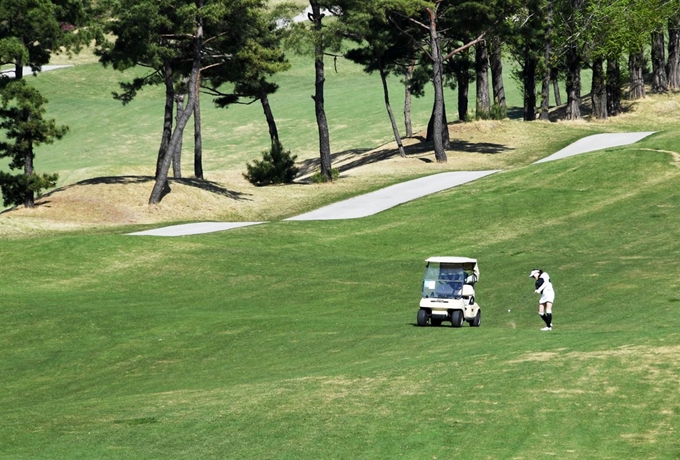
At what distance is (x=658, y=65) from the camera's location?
317ft

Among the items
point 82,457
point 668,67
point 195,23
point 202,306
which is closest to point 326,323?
point 202,306

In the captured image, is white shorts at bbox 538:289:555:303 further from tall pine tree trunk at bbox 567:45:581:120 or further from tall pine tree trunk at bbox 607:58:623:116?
tall pine tree trunk at bbox 607:58:623:116

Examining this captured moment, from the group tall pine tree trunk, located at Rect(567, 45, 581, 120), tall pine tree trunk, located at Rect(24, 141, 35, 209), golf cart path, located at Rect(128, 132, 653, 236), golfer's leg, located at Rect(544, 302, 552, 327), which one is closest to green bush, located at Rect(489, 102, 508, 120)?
tall pine tree trunk, located at Rect(567, 45, 581, 120)

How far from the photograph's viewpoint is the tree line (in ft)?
188

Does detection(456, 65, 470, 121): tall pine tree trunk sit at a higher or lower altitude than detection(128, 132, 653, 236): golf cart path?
higher

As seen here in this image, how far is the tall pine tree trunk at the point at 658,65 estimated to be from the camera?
96750mm

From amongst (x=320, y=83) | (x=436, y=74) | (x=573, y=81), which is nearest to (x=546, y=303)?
(x=320, y=83)

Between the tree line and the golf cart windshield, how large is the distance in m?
31.7

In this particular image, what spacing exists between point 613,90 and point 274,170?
3421 cm

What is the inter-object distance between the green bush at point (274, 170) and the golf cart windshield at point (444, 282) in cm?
4599

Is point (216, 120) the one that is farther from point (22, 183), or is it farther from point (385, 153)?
point (22, 183)

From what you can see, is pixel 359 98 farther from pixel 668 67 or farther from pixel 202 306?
pixel 202 306

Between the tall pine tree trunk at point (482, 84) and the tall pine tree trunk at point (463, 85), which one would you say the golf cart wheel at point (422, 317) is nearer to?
the tall pine tree trunk at point (482, 84)

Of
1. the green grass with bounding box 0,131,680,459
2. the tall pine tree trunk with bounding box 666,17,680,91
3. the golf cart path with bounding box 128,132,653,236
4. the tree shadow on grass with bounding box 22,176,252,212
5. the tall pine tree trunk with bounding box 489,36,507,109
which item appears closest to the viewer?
the green grass with bounding box 0,131,680,459
